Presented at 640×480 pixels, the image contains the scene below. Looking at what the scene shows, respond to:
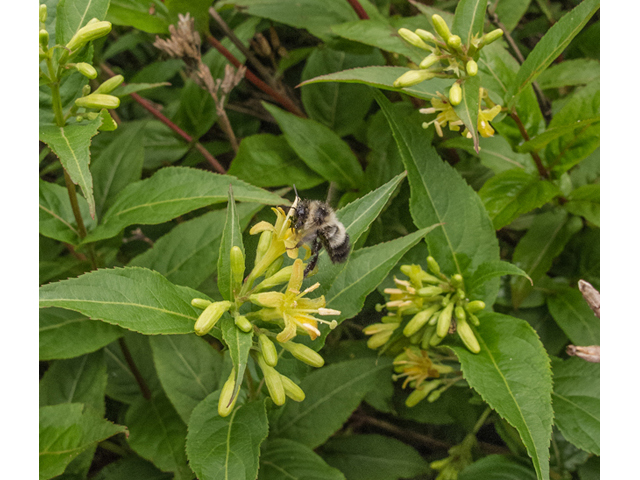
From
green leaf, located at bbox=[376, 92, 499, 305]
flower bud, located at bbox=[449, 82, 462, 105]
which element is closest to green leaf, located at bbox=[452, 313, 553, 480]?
green leaf, located at bbox=[376, 92, 499, 305]

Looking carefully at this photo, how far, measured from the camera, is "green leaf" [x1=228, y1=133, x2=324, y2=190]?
2662 millimetres

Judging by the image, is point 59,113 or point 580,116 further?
point 580,116

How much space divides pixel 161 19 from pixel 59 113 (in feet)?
3.49

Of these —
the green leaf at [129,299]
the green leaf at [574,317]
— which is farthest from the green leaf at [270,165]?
the green leaf at [574,317]

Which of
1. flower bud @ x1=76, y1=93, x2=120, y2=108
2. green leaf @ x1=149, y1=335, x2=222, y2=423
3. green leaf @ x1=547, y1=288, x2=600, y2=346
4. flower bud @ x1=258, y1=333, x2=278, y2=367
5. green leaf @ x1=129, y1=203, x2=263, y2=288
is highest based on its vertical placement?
flower bud @ x1=76, y1=93, x2=120, y2=108

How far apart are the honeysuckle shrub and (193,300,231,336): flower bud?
21 mm

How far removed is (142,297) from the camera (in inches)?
56.1

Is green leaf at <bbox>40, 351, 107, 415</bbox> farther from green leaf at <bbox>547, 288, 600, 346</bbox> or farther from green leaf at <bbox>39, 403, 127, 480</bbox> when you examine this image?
green leaf at <bbox>547, 288, 600, 346</bbox>

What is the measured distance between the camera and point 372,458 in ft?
8.75

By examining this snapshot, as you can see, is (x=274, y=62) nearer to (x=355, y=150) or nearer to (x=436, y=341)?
(x=355, y=150)

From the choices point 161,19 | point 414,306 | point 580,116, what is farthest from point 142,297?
point 580,116

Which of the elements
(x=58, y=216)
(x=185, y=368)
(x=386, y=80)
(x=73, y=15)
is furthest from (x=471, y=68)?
(x=58, y=216)

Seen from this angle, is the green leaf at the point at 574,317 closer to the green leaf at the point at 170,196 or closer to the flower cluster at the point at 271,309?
the flower cluster at the point at 271,309

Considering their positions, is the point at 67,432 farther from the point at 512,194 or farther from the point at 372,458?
the point at 512,194
